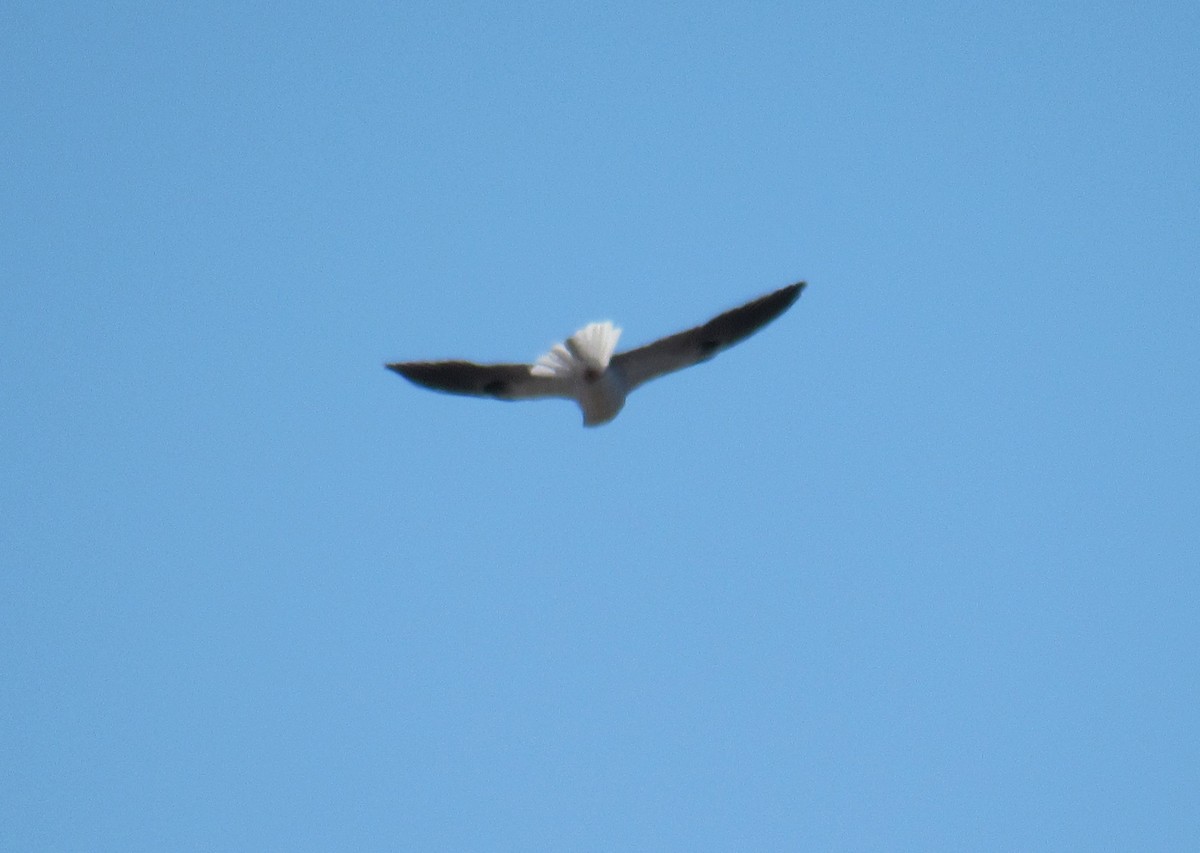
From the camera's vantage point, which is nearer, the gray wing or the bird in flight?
the bird in flight

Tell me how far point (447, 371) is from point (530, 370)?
2.23ft

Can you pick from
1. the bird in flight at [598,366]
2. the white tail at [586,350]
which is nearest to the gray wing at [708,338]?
the bird in flight at [598,366]

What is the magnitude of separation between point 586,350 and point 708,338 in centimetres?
103

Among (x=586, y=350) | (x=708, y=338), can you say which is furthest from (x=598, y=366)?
(x=708, y=338)

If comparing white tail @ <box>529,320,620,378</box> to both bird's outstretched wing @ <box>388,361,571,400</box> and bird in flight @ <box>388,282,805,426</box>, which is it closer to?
bird in flight @ <box>388,282,805,426</box>

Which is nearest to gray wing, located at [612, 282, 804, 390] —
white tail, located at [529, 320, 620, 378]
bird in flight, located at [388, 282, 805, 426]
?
bird in flight, located at [388, 282, 805, 426]

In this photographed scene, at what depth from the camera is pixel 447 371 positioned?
37.1ft

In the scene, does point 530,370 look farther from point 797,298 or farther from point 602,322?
point 797,298

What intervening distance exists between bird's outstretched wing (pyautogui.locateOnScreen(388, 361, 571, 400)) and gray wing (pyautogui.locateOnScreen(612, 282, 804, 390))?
1.86 feet

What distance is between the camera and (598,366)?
420 inches

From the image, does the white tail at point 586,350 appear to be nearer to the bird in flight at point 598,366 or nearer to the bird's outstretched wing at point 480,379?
the bird in flight at point 598,366

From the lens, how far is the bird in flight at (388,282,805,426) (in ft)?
35.0

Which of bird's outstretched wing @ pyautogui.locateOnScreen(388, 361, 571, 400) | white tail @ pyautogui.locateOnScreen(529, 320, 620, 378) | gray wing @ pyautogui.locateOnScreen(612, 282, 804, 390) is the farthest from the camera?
bird's outstretched wing @ pyautogui.locateOnScreen(388, 361, 571, 400)

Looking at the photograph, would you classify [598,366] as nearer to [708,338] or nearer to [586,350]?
[586,350]
